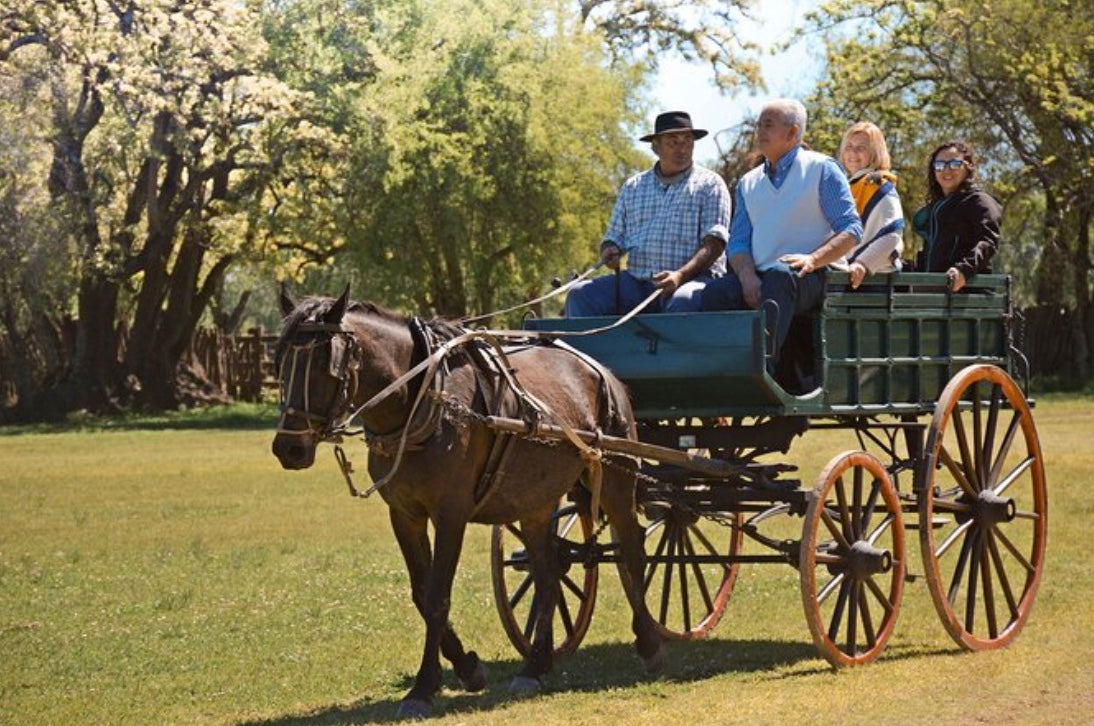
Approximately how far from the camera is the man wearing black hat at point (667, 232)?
11445 millimetres

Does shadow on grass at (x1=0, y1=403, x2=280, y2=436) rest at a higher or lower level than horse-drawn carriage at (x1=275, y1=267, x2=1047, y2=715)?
lower

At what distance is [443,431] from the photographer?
973cm

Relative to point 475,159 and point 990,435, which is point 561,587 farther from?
point 475,159

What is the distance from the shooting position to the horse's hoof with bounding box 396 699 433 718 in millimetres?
9398

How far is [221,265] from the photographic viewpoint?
47.8 m

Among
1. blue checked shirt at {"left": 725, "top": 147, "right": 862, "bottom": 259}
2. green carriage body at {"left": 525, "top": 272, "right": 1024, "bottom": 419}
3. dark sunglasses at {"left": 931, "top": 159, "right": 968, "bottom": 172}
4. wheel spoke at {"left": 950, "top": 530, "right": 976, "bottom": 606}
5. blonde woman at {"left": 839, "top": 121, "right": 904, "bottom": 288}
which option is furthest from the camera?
dark sunglasses at {"left": 931, "top": 159, "right": 968, "bottom": 172}

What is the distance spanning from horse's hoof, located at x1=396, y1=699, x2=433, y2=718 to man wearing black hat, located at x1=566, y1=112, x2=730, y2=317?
2.93m

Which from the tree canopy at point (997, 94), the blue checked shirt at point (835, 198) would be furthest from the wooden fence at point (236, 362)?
Result: the blue checked shirt at point (835, 198)

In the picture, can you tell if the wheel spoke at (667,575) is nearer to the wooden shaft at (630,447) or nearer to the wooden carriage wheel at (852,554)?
the wooden shaft at (630,447)

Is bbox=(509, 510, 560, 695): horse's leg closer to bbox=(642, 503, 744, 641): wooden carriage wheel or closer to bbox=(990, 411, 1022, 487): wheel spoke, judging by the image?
bbox=(642, 503, 744, 641): wooden carriage wheel

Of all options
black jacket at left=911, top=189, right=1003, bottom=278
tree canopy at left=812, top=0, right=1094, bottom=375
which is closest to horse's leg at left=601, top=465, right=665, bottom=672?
black jacket at left=911, top=189, right=1003, bottom=278

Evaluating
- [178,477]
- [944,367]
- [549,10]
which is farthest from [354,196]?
[944,367]

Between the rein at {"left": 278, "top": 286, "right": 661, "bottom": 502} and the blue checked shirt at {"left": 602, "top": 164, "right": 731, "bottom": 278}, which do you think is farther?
the blue checked shirt at {"left": 602, "top": 164, "right": 731, "bottom": 278}

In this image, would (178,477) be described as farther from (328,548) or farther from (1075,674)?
A: (1075,674)
